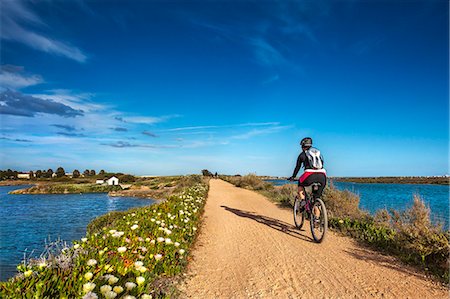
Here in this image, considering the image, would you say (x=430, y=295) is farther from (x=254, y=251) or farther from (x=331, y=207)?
(x=331, y=207)

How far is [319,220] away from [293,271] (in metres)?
2.30

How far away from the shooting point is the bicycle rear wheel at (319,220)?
21.5 ft

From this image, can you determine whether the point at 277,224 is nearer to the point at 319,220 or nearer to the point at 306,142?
the point at 319,220

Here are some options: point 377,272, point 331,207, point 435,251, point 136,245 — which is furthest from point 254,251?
point 331,207

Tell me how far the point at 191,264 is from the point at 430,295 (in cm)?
374

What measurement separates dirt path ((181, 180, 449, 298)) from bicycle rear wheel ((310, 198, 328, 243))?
0.22 metres

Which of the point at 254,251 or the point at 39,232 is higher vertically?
the point at 254,251

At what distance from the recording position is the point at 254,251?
242 inches

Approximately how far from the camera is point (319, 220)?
683 cm

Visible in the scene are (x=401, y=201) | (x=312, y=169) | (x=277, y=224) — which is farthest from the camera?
(x=401, y=201)

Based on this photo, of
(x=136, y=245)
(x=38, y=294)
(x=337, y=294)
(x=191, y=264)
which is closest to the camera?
(x=38, y=294)

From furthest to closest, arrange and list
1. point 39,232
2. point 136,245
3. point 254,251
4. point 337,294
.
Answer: point 39,232 → point 254,251 → point 136,245 → point 337,294

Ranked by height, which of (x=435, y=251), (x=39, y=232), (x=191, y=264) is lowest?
(x=39, y=232)

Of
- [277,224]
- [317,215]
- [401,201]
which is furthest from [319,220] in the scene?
[401,201]
